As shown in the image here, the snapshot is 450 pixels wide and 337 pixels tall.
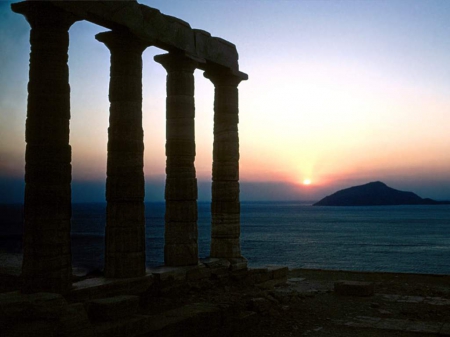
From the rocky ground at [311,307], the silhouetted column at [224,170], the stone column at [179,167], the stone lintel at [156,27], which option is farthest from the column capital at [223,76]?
the rocky ground at [311,307]

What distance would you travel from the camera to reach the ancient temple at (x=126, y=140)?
48.8ft

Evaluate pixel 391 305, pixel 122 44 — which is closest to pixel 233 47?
pixel 122 44

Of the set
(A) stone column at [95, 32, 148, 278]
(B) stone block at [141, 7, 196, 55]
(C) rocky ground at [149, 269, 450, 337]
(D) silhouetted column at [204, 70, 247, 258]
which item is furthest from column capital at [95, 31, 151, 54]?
(C) rocky ground at [149, 269, 450, 337]

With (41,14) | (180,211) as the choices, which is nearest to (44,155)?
(41,14)

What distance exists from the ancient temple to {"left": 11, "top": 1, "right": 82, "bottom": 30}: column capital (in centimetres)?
3

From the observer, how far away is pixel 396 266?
67.2 meters

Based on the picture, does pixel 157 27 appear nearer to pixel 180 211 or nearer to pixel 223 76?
pixel 223 76

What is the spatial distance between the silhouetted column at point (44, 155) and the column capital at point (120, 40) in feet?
7.86

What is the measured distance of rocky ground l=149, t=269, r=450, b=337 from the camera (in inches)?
608

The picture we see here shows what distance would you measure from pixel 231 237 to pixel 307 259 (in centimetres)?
5452

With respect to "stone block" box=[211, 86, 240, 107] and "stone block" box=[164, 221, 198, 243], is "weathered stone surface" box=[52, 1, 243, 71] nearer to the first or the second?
"stone block" box=[211, 86, 240, 107]

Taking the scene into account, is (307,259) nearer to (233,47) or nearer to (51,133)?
(233,47)

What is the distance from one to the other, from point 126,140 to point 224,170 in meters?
5.92

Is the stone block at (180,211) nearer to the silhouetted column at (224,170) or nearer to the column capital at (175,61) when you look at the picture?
the silhouetted column at (224,170)
